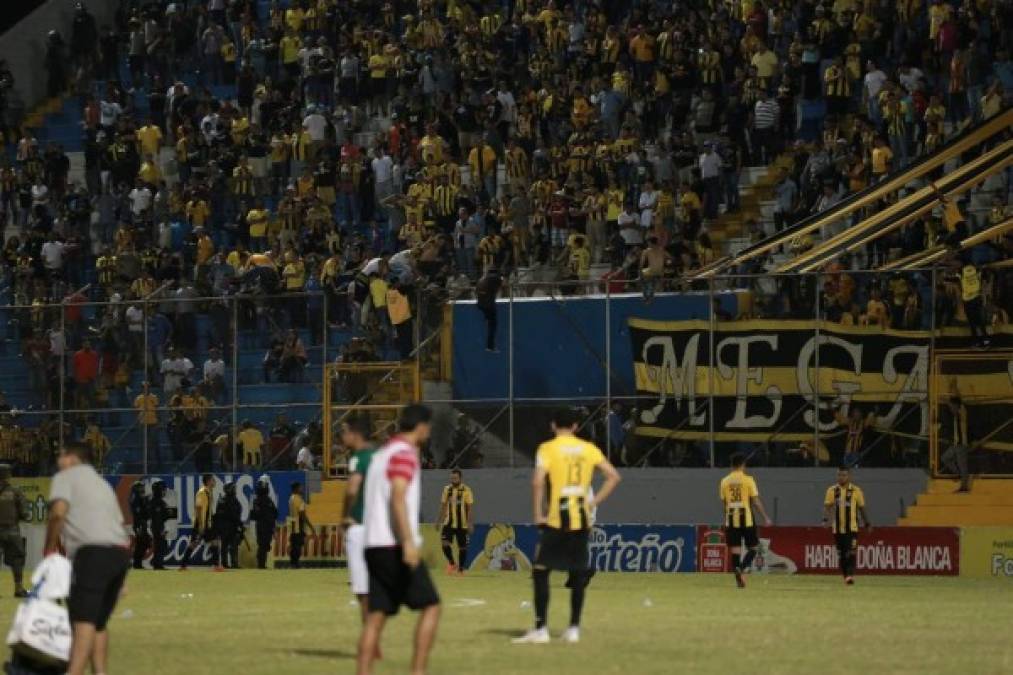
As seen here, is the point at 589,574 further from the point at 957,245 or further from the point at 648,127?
the point at 648,127

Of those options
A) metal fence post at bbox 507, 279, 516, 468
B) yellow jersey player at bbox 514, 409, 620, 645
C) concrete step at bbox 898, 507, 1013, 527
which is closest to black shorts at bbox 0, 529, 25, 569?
metal fence post at bbox 507, 279, 516, 468

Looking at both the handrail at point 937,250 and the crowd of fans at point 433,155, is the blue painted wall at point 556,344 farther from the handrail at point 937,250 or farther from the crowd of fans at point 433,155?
the handrail at point 937,250

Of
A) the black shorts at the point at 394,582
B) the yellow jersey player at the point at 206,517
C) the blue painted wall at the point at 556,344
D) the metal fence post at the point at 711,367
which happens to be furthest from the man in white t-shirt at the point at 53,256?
the black shorts at the point at 394,582

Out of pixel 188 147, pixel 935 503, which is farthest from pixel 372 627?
pixel 188 147

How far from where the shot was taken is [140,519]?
42.8 meters

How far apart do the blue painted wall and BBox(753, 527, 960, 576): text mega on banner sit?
390 centimetres

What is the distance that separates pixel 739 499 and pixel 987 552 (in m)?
4.88

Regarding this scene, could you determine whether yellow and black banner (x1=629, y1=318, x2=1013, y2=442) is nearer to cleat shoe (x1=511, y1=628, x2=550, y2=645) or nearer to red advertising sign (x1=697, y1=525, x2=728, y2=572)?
red advertising sign (x1=697, y1=525, x2=728, y2=572)

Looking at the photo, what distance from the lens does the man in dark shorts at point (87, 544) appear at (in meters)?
15.1

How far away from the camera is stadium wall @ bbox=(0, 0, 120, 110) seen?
191 ft

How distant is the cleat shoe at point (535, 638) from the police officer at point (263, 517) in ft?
72.1

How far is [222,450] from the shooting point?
1704 inches

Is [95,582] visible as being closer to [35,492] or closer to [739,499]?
[739,499]

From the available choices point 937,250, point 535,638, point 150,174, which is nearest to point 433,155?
point 150,174
